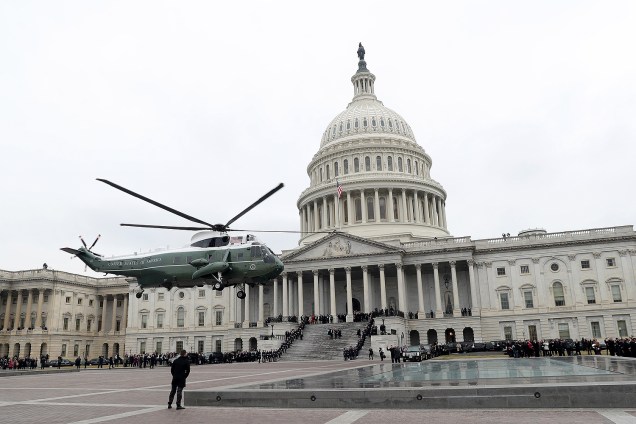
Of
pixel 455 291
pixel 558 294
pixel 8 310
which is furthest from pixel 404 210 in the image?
pixel 8 310

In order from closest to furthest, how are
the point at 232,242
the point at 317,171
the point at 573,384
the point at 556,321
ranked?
1. the point at 573,384
2. the point at 232,242
3. the point at 556,321
4. the point at 317,171

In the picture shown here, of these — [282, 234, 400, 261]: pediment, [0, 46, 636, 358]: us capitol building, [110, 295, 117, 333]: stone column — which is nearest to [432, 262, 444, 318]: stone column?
[0, 46, 636, 358]: us capitol building

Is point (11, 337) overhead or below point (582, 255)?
below

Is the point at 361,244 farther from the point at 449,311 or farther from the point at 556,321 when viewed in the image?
the point at 556,321

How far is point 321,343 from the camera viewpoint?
202 ft

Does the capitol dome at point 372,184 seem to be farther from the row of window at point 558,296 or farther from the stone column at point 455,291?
the row of window at point 558,296

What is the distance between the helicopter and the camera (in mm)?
29891

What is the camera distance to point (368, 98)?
4279 inches

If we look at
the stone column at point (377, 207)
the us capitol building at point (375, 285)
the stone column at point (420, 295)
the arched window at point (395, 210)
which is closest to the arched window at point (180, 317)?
the us capitol building at point (375, 285)

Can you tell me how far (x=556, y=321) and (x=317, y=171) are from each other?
4898 cm

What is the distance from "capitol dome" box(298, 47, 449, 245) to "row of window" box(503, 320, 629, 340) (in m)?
20.1

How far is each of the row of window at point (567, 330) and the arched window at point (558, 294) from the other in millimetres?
2665

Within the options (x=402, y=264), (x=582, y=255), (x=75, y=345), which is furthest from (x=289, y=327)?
(x=75, y=345)

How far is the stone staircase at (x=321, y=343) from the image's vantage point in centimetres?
5769
